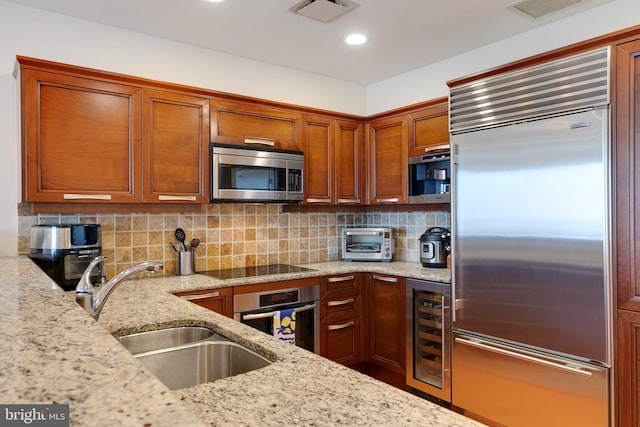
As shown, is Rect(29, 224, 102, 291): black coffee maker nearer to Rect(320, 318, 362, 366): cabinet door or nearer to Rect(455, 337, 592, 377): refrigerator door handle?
Rect(320, 318, 362, 366): cabinet door

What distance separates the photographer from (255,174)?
3.18 metres

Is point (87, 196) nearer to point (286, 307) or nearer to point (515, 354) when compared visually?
point (286, 307)

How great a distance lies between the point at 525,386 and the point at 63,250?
103 inches

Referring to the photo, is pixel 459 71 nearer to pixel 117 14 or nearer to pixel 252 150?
pixel 252 150

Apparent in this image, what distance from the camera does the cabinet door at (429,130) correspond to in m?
3.19

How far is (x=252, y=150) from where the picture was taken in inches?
124

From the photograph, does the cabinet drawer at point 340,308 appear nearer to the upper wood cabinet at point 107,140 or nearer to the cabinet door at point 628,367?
the upper wood cabinet at point 107,140

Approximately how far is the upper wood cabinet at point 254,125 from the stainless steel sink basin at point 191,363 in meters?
1.80

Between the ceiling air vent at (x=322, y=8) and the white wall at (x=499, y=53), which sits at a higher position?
the ceiling air vent at (x=322, y=8)

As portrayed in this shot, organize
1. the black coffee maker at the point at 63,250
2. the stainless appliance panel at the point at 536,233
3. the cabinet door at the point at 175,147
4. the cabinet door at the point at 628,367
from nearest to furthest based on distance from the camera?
the cabinet door at the point at 628,367 < the stainless appliance panel at the point at 536,233 < the black coffee maker at the point at 63,250 < the cabinet door at the point at 175,147

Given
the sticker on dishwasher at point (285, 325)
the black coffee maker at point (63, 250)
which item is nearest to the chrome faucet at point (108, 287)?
the black coffee maker at point (63, 250)

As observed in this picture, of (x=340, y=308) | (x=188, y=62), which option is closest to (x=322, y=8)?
(x=188, y=62)

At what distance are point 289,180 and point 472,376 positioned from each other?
1.85m

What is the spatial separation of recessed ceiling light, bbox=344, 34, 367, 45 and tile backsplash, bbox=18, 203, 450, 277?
1440mm
